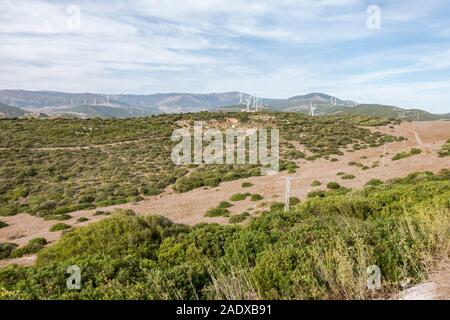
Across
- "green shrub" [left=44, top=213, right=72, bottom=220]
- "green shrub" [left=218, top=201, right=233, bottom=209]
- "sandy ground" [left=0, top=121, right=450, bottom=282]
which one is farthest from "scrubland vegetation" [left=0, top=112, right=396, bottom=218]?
"green shrub" [left=218, top=201, right=233, bottom=209]

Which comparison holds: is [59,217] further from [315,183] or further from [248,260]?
[248,260]

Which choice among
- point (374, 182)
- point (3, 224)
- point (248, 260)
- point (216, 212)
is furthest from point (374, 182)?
point (3, 224)

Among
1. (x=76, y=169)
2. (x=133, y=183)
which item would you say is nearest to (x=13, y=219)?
(x=133, y=183)

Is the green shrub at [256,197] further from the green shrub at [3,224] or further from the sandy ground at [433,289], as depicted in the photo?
the sandy ground at [433,289]

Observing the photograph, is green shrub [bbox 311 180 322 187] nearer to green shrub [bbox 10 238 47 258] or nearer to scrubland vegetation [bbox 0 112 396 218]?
scrubland vegetation [bbox 0 112 396 218]

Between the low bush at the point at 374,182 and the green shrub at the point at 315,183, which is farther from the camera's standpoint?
the green shrub at the point at 315,183

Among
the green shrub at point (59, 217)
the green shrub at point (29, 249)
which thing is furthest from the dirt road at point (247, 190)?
the green shrub at point (29, 249)
